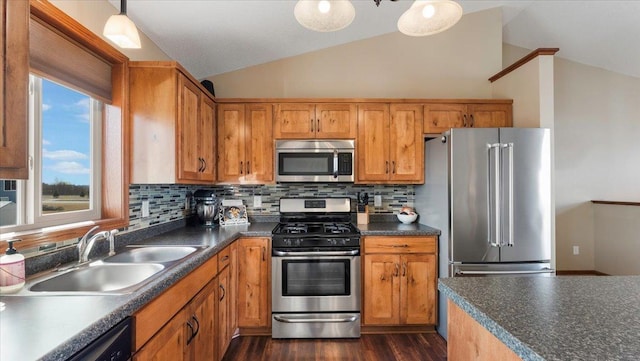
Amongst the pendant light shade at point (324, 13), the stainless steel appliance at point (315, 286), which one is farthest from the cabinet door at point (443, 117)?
the pendant light shade at point (324, 13)

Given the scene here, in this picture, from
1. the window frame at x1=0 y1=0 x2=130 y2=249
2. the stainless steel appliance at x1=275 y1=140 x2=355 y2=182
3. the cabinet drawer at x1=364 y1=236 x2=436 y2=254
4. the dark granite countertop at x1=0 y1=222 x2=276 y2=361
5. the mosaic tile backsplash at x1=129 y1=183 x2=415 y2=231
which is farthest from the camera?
the mosaic tile backsplash at x1=129 y1=183 x2=415 y2=231

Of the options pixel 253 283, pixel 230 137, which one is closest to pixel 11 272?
pixel 253 283

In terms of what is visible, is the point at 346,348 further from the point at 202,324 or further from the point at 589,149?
the point at 589,149

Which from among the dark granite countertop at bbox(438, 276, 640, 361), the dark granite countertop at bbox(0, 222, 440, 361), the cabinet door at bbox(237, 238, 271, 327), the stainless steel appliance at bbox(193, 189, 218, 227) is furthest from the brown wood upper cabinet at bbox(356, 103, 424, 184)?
the dark granite countertop at bbox(0, 222, 440, 361)

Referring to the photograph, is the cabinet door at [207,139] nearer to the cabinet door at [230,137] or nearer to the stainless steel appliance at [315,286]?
the cabinet door at [230,137]

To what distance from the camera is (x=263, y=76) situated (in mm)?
3133

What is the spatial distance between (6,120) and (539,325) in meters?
1.41

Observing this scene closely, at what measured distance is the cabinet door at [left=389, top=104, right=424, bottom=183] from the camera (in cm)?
279

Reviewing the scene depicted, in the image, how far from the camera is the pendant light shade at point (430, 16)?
1291 millimetres

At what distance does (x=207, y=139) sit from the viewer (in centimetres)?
252

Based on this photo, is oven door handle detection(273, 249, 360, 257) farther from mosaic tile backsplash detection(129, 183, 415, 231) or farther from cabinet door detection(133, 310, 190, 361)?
cabinet door detection(133, 310, 190, 361)

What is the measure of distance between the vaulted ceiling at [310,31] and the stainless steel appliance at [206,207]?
1.27 meters

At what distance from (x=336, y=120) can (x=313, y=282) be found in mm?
1502

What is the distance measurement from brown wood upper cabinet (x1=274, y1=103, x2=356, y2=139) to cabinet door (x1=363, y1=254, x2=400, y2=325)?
119 cm
